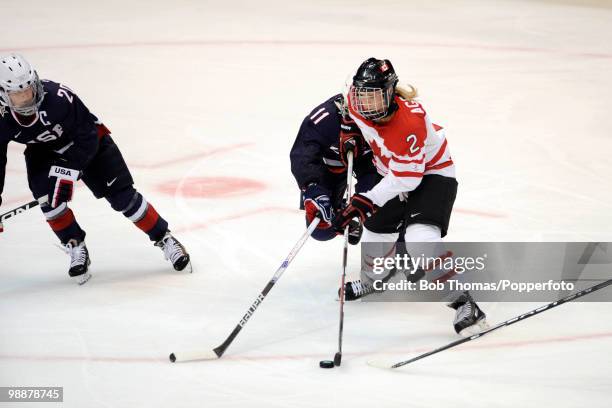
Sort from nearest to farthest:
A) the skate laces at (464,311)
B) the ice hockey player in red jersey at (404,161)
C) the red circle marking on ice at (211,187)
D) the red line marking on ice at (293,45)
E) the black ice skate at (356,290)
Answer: the ice hockey player in red jersey at (404,161)
the skate laces at (464,311)
the black ice skate at (356,290)
the red circle marking on ice at (211,187)
the red line marking on ice at (293,45)

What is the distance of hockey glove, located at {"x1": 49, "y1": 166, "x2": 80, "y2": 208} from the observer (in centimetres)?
467

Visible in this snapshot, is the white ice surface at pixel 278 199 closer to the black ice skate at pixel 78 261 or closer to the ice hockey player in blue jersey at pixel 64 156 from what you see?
the black ice skate at pixel 78 261

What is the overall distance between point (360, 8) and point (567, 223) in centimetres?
527

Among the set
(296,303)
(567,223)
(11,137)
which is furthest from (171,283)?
(567,223)

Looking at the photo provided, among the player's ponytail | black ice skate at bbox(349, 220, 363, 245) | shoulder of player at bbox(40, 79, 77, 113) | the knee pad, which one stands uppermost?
the player's ponytail

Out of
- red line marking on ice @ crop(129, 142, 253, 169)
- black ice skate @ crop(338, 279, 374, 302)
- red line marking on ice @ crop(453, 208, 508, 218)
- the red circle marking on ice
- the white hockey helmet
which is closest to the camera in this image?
the white hockey helmet

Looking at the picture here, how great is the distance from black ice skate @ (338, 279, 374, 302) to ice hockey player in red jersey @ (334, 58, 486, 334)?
0.39 meters

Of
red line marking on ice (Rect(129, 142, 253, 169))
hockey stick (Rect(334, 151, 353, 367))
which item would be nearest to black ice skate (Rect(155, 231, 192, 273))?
hockey stick (Rect(334, 151, 353, 367))

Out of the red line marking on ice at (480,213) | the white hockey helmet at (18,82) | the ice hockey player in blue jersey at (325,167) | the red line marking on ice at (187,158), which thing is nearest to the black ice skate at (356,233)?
the ice hockey player in blue jersey at (325,167)

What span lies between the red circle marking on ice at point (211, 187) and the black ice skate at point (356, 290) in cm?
148

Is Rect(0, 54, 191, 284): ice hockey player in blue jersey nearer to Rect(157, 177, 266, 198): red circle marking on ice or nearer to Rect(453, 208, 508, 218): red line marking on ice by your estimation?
Rect(157, 177, 266, 198): red circle marking on ice

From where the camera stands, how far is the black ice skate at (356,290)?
472cm

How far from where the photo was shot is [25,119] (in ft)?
15.2

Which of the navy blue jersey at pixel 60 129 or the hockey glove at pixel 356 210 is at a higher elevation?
the navy blue jersey at pixel 60 129
